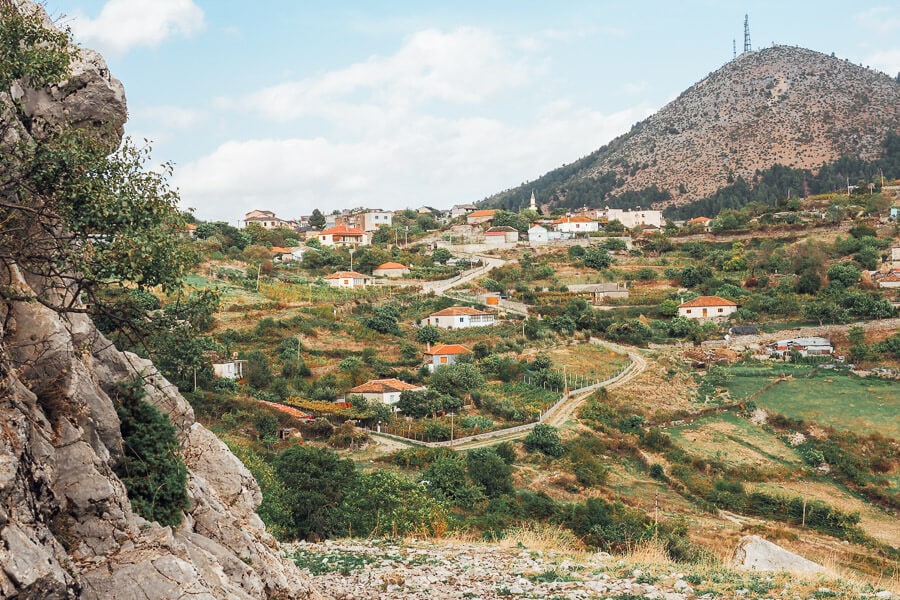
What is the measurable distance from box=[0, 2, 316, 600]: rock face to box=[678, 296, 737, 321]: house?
61.7 m

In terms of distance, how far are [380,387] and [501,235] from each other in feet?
178

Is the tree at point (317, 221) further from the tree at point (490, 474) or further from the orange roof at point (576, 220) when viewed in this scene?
the tree at point (490, 474)

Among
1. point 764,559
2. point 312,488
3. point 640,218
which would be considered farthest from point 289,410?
point 640,218

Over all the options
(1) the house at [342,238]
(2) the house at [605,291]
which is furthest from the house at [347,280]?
(1) the house at [342,238]

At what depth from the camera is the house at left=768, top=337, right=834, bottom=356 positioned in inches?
2338

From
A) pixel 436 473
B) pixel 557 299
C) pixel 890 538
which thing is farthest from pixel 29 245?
pixel 557 299

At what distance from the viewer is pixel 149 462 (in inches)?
372

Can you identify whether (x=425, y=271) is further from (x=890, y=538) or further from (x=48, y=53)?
(x=48, y=53)

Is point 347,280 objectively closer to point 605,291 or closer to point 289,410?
point 605,291

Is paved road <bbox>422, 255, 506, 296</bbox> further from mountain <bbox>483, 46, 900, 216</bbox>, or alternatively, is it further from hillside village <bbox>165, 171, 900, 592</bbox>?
mountain <bbox>483, 46, 900, 216</bbox>

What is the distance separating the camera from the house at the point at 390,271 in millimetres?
83019

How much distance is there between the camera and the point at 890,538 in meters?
31.4

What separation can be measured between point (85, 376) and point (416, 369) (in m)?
45.7

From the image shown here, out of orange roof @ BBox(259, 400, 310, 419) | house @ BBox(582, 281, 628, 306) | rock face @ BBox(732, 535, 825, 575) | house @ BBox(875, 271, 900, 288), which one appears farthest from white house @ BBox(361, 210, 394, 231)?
rock face @ BBox(732, 535, 825, 575)
